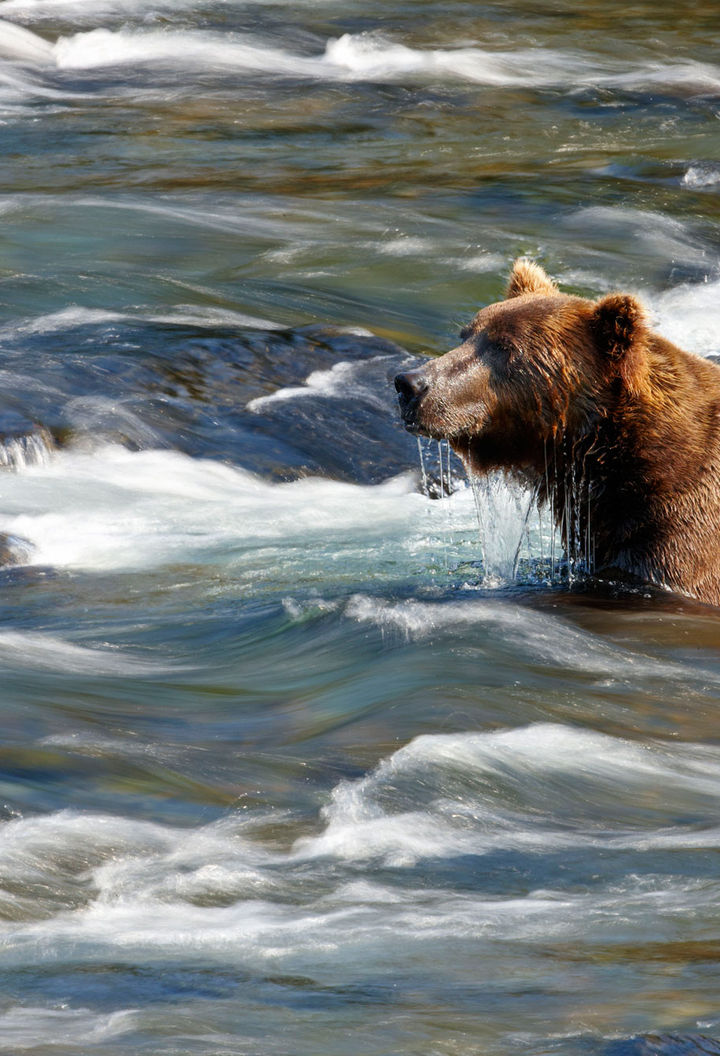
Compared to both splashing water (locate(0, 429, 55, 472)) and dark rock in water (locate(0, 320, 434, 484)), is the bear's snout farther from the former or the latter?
splashing water (locate(0, 429, 55, 472))

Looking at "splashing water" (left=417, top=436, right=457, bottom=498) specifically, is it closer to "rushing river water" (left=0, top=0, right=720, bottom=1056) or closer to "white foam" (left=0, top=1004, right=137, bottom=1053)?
"rushing river water" (left=0, top=0, right=720, bottom=1056)

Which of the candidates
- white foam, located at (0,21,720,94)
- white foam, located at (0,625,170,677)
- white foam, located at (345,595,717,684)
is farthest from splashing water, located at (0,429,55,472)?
white foam, located at (0,21,720,94)

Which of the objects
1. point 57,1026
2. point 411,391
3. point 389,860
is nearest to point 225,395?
point 411,391

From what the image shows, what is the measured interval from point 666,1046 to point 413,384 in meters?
3.57

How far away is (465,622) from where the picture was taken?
20.4ft

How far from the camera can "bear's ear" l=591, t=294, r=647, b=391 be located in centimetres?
615

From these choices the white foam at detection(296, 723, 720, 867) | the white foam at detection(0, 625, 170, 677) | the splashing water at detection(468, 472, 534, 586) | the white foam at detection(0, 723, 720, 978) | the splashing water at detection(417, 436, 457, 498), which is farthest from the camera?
the splashing water at detection(417, 436, 457, 498)

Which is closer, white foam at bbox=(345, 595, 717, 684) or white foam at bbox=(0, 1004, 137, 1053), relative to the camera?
white foam at bbox=(0, 1004, 137, 1053)

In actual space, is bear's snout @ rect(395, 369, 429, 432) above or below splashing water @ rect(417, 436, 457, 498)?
above

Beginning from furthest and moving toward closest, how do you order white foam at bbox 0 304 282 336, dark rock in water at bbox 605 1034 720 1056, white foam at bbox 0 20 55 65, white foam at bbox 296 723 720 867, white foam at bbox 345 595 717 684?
white foam at bbox 0 20 55 65, white foam at bbox 0 304 282 336, white foam at bbox 345 595 717 684, white foam at bbox 296 723 720 867, dark rock in water at bbox 605 1034 720 1056

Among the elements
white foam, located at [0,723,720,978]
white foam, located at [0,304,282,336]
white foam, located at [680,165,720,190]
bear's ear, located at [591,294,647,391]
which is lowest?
white foam, located at [0,723,720,978]

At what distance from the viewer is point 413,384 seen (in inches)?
247

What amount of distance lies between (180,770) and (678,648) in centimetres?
210

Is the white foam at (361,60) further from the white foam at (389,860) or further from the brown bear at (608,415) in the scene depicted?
the white foam at (389,860)
